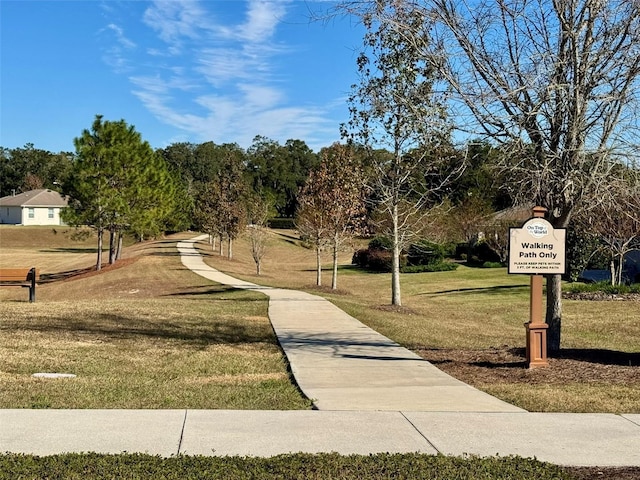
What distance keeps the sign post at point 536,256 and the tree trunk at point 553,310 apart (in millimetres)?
607

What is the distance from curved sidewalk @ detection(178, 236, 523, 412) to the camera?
6.85m

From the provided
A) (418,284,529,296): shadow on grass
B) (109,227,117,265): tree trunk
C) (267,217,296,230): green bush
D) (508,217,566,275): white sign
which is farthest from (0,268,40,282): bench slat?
(267,217,296,230): green bush

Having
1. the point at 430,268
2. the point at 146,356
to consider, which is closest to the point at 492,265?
the point at 430,268

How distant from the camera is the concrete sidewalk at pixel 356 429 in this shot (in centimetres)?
491

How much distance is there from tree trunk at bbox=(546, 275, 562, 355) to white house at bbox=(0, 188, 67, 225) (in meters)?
81.1

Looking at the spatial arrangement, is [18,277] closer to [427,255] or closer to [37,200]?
[427,255]

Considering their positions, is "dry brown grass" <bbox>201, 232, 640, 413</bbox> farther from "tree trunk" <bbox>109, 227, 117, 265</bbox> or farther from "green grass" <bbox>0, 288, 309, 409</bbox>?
"tree trunk" <bbox>109, 227, 117, 265</bbox>

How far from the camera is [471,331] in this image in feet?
47.7

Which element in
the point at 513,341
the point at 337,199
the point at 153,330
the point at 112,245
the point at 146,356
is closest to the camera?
the point at 146,356

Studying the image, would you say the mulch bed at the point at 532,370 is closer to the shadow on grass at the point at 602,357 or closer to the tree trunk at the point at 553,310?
the shadow on grass at the point at 602,357

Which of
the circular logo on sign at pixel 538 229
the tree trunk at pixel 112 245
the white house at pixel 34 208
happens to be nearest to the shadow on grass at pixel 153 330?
the circular logo on sign at pixel 538 229

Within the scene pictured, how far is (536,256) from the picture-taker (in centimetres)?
907

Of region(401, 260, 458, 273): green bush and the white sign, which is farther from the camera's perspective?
region(401, 260, 458, 273): green bush

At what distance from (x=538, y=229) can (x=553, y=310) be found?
1.46 m
